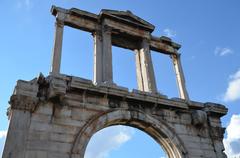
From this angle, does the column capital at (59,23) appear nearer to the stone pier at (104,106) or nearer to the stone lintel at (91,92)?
the stone pier at (104,106)

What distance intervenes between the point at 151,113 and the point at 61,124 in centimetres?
350

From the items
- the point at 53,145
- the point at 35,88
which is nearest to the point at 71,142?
the point at 53,145

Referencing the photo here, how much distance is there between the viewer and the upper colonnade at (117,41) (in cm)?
1213

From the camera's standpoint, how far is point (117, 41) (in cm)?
1432

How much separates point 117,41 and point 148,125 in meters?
4.77

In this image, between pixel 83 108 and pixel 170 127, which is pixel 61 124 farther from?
pixel 170 127

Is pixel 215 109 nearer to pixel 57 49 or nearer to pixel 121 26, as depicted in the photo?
pixel 121 26

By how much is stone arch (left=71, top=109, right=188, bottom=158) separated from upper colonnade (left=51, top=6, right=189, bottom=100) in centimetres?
139

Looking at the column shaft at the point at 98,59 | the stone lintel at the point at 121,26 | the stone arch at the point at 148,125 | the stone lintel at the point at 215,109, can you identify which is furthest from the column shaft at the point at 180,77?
the column shaft at the point at 98,59

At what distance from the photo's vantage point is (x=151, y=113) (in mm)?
11492

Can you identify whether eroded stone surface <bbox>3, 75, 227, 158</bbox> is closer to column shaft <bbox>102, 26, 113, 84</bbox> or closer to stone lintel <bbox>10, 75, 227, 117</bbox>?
stone lintel <bbox>10, 75, 227, 117</bbox>

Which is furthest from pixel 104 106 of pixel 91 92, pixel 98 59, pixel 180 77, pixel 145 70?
Answer: pixel 180 77

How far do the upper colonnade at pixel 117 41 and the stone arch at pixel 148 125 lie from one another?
1.39 metres

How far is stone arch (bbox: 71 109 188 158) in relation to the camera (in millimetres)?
10594
